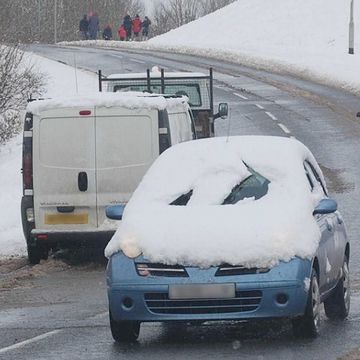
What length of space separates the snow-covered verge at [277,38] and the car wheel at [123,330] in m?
35.6

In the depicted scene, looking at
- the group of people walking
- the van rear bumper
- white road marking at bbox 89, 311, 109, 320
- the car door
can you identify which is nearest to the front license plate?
the car door

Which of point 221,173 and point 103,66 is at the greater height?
A: point 221,173

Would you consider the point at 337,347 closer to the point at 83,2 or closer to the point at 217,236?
the point at 217,236

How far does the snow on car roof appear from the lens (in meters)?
9.67

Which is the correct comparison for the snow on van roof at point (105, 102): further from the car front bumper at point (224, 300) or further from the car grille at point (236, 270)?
the car grille at point (236, 270)

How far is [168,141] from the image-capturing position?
49.0 ft

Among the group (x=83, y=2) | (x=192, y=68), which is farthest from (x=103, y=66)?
(x=83, y=2)

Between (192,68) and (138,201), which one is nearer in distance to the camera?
(138,201)

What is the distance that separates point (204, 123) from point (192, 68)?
26.2 m

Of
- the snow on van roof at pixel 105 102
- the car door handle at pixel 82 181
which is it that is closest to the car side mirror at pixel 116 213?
the snow on van roof at pixel 105 102

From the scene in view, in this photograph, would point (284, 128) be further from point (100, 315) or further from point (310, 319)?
point (310, 319)

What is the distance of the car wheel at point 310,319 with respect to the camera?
31.9 ft

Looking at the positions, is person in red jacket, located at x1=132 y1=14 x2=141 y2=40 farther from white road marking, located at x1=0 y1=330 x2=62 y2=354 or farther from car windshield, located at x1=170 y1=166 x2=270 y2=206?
white road marking, located at x1=0 y1=330 x2=62 y2=354

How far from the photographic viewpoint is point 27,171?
15266 millimetres
